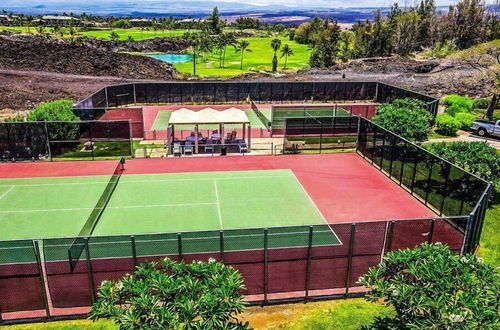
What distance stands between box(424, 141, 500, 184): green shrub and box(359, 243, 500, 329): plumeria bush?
1076cm

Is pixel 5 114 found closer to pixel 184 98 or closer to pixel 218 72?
pixel 184 98

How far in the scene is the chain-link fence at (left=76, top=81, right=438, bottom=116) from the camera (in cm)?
4522

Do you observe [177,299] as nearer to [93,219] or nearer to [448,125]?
[93,219]

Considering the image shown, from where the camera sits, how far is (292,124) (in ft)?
99.4

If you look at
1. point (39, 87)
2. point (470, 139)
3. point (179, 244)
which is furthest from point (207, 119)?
point (39, 87)

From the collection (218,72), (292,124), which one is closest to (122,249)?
(292,124)

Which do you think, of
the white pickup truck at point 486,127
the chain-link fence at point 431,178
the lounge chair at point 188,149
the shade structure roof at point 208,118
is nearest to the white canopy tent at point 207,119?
the shade structure roof at point 208,118

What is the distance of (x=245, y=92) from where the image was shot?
47.2 metres

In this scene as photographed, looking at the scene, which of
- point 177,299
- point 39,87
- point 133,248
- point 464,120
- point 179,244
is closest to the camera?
point 177,299

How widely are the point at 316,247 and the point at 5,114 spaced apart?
1513 inches

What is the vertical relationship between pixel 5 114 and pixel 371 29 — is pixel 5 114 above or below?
below

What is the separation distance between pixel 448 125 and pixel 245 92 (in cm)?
2109

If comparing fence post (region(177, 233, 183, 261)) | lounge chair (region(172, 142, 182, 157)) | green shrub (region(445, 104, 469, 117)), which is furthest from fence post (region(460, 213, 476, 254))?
green shrub (region(445, 104, 469, 117))

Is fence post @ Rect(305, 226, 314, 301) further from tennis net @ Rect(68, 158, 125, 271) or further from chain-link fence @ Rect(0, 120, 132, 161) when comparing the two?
chain-link fence @ Rect(0, 120, 132, 161)
